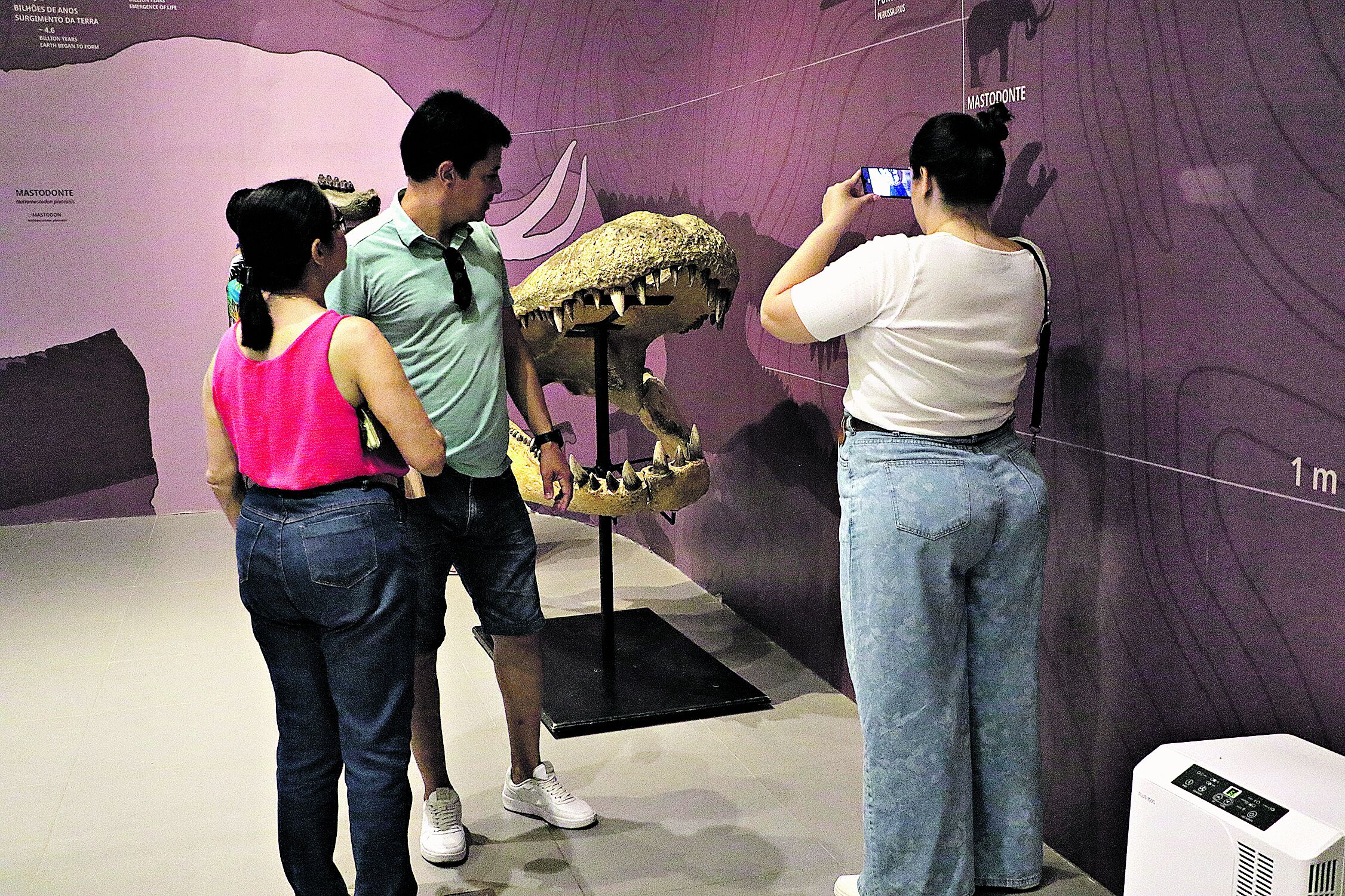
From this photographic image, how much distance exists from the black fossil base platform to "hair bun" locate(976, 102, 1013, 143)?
6.57 ft

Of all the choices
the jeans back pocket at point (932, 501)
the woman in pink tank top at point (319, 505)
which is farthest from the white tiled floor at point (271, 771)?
the jeans back pocket at point (932, 501)

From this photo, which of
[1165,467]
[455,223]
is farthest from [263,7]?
[1165,467]

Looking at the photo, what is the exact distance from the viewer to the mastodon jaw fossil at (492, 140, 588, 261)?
6098mm

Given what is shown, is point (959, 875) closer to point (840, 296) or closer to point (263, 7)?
point (840, 296)

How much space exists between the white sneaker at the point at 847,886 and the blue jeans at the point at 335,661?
90cm

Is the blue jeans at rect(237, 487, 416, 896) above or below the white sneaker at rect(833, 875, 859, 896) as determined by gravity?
above

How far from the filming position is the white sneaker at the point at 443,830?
2785mm

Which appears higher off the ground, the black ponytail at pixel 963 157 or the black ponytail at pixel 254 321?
the black ponytail at pixel 963 157

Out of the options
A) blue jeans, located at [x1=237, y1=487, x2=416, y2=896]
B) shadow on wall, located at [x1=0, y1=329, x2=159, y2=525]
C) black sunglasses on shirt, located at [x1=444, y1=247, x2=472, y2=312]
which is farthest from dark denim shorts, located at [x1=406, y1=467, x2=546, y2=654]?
shadow on wall, located at [x1=0, y1=329, x2=159, y2=525]

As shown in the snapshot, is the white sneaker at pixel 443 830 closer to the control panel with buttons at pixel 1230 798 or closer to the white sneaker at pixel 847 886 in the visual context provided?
the white sneaker at pixel 847 886

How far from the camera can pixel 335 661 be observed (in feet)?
6.74

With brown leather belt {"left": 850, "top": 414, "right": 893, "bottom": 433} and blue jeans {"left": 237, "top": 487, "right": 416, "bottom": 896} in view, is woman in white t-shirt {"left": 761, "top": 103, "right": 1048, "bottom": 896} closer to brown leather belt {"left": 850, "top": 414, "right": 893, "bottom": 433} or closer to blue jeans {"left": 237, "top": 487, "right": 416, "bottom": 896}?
brown leather belt {"left": 850, "top": 414, "right": 893, "bottom": 433}

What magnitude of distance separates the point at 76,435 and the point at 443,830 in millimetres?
4305

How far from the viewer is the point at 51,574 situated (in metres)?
5.27
